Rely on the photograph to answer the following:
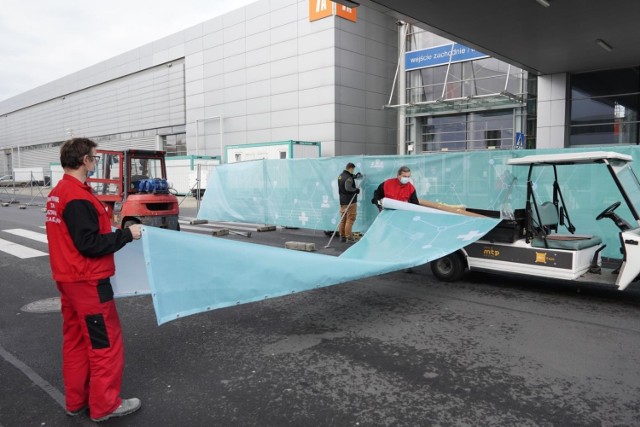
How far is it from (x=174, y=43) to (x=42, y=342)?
3786 centimetres

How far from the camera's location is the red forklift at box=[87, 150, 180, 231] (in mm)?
11234

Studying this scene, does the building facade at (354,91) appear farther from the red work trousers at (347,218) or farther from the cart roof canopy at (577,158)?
the cart roof canopy at (577,158)

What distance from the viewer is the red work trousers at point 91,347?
3230 mm

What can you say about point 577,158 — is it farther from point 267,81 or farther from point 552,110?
point 267,81

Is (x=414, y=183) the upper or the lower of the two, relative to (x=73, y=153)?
lower

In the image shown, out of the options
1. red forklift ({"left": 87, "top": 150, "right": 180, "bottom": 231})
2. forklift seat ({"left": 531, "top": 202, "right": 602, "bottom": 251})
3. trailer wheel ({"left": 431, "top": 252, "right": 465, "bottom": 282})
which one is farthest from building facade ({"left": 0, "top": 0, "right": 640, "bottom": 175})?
red forklift ({"left": 87, "top": 150, "right": 180, "bottom": 231})

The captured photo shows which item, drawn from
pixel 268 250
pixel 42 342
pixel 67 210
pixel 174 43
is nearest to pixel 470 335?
pixel 268 250

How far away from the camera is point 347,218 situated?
11.8 meters

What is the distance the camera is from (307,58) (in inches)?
1132

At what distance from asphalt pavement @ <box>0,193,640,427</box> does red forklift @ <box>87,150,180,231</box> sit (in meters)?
4.50

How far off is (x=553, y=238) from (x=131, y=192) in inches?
383

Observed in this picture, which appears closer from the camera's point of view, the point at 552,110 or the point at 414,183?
the point at 414,183

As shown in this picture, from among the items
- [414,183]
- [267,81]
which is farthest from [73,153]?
[267,81]

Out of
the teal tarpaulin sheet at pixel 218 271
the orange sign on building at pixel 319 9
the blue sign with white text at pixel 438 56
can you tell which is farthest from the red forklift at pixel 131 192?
the blue sign with white text at pixel 438 56
